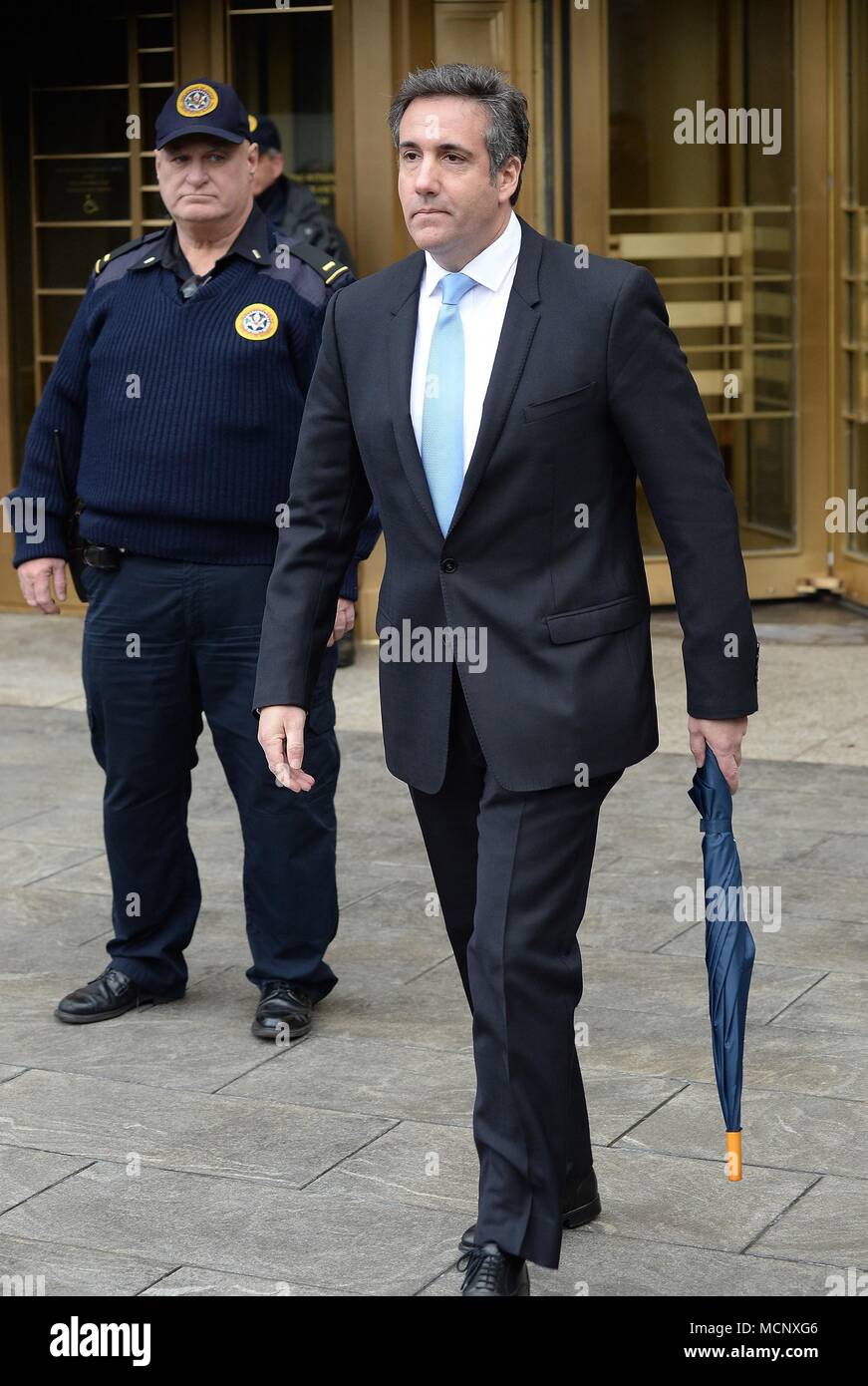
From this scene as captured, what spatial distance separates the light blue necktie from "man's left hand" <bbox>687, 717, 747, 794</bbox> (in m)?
0.53

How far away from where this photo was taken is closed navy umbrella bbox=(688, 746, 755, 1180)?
3494 mm

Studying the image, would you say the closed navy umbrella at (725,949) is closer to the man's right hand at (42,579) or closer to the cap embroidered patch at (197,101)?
the man's right hand at (42,579)

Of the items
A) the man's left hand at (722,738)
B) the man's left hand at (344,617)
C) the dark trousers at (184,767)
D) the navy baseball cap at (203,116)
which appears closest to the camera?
the man's left hand at (722,738)

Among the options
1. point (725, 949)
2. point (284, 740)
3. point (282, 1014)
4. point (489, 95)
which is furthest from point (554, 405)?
point (282, 1014)

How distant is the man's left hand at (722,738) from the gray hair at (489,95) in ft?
3.08

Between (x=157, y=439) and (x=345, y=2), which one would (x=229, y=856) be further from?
(x=345, y=2)

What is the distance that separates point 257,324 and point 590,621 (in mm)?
1674

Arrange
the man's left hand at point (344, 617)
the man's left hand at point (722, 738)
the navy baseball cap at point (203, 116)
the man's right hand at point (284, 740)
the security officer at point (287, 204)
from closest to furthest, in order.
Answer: the man's left hand at point (722, 738) < the man's right hand at point (284, 740) < the man's left hand at point (344, 617) < the navy baseball cap at point (203, 116) < the security officer at point (287, 204)

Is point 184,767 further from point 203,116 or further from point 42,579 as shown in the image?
point 203,116

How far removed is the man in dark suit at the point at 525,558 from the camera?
3389 millimetres

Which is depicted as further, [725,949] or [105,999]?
[105,999]

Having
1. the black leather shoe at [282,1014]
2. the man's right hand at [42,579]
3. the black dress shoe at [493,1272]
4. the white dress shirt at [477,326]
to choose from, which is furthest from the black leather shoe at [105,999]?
the white dress shirt at [477,326]

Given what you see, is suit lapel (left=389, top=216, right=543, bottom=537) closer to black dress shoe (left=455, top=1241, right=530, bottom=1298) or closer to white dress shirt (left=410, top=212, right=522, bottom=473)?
white dress shirt (left=410, top=212, right=522, bottom=473)

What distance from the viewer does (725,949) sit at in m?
3.50
